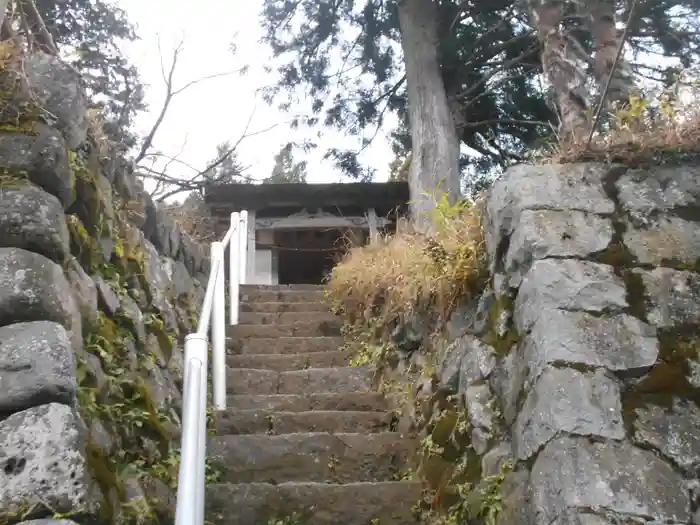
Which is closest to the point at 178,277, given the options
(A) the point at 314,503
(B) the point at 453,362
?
(A) the point at 314,503

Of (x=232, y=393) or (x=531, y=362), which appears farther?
(x=232, y=393)

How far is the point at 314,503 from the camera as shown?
297 cm

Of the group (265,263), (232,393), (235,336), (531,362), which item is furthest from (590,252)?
(265,263)

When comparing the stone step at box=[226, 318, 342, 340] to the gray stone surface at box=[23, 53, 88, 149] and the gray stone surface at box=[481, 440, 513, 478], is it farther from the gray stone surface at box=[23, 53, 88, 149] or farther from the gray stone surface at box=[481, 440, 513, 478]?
the gray stone surface at box=[481, 440, 513, 478]

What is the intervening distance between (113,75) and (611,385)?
801 centimetres

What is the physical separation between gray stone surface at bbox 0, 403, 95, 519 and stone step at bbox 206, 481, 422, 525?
113cm

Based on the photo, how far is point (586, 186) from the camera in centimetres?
281

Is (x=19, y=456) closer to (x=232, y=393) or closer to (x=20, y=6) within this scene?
(x=20, y=6)

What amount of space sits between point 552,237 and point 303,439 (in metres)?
1.60

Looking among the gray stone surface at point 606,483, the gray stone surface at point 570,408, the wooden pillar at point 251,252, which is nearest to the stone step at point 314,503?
the gray stone surface at point 570,408

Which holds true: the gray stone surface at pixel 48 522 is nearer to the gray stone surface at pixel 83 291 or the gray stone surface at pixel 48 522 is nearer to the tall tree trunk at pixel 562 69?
the gray stone surface at pixel 83 291

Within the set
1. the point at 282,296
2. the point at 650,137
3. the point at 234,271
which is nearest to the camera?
the point at 650,137

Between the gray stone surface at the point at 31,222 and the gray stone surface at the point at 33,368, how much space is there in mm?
360

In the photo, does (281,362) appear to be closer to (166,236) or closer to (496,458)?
(166,236)
